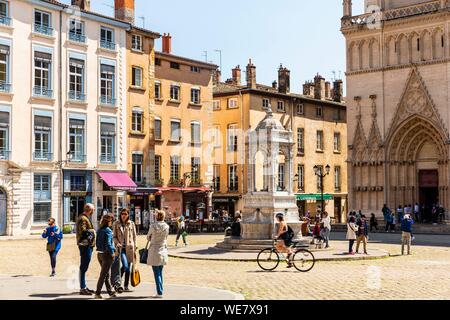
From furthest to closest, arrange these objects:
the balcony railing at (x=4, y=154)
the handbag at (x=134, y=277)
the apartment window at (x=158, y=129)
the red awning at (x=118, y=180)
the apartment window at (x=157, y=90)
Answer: the apartment window at (x=157, y=90) → the apartment window at (x=158, y=129) → the red awning at (x=118, y=180) → the balcony railing at (x=4, y=154) → the handbag at (x=134, y=277)

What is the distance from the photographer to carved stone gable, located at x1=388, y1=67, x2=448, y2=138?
49.7 meters

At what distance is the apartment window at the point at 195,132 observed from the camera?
5447 centimetres

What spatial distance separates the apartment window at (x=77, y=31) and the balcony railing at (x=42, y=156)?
24.0 ft

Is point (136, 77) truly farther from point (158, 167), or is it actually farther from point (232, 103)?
point (232, 103)

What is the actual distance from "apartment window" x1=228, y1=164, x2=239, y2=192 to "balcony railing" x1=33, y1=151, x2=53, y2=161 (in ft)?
72.4

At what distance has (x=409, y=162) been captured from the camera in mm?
52562

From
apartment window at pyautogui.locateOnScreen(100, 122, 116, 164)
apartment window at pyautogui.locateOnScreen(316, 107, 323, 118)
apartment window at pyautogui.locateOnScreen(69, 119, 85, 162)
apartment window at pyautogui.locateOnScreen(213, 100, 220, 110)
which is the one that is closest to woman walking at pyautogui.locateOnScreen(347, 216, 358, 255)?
apartment window at pyautogui.locateOnScreen(69, 119, 85, 162)

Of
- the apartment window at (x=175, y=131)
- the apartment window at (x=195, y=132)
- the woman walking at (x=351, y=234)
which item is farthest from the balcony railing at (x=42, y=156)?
the woman walking at (x=351, y=234)

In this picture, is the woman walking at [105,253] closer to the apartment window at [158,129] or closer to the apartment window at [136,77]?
the apartment window at [136,77]

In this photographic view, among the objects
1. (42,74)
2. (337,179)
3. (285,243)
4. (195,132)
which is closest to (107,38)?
(42,74)

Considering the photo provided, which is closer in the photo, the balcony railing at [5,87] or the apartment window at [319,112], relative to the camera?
the balcony railing at [5,87]

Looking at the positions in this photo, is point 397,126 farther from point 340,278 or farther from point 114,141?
point 340,278

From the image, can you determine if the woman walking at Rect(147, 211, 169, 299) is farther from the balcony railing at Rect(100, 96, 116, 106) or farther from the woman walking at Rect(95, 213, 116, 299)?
the balcony railing at Rect(100, 96, 116, 106)
